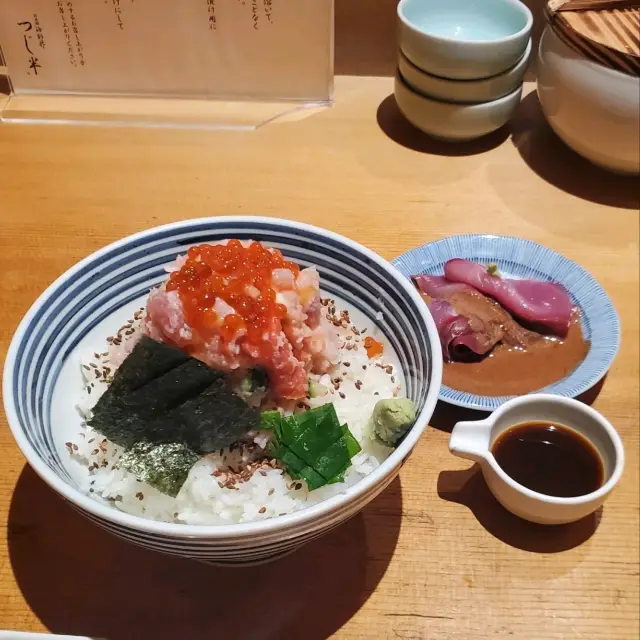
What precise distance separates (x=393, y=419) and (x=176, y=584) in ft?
1.40

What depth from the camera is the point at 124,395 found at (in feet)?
2.99

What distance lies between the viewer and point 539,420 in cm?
117

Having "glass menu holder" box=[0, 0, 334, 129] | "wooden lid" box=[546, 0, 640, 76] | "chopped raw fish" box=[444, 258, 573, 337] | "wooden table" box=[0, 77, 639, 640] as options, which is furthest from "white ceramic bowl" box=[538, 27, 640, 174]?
"glass menu holder" box=[0, 0, 334, 129]

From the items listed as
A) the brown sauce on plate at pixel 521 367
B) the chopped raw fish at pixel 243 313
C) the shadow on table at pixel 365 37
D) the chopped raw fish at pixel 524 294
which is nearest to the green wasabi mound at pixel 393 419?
the chopped raw fish at pixel 243 313

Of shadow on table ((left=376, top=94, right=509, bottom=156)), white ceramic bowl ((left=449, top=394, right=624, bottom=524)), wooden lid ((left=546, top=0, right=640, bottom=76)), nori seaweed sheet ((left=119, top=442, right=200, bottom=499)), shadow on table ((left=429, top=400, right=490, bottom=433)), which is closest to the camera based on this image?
nori seaweed sheet ((left=119, top=442, right=200, bottom=499))

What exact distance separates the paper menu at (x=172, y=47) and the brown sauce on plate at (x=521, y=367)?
1.04 m

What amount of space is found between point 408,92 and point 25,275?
3.84 feet

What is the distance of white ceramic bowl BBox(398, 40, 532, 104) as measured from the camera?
1.79 meters

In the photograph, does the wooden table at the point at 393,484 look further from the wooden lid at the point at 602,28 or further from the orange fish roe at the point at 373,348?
the wooden lid at the point at 602,28

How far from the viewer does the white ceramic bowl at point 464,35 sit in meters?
1.72

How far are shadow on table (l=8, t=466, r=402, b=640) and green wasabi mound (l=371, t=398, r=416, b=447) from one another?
0.22 meters

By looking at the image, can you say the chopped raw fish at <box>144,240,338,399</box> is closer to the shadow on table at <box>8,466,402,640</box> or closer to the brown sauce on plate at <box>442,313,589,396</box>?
the shadow on table at <box>8,466,402,640</box>

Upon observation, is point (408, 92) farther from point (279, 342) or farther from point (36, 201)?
point (279, 342)

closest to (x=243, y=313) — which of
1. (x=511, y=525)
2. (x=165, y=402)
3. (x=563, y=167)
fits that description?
(x=165, y=402)
